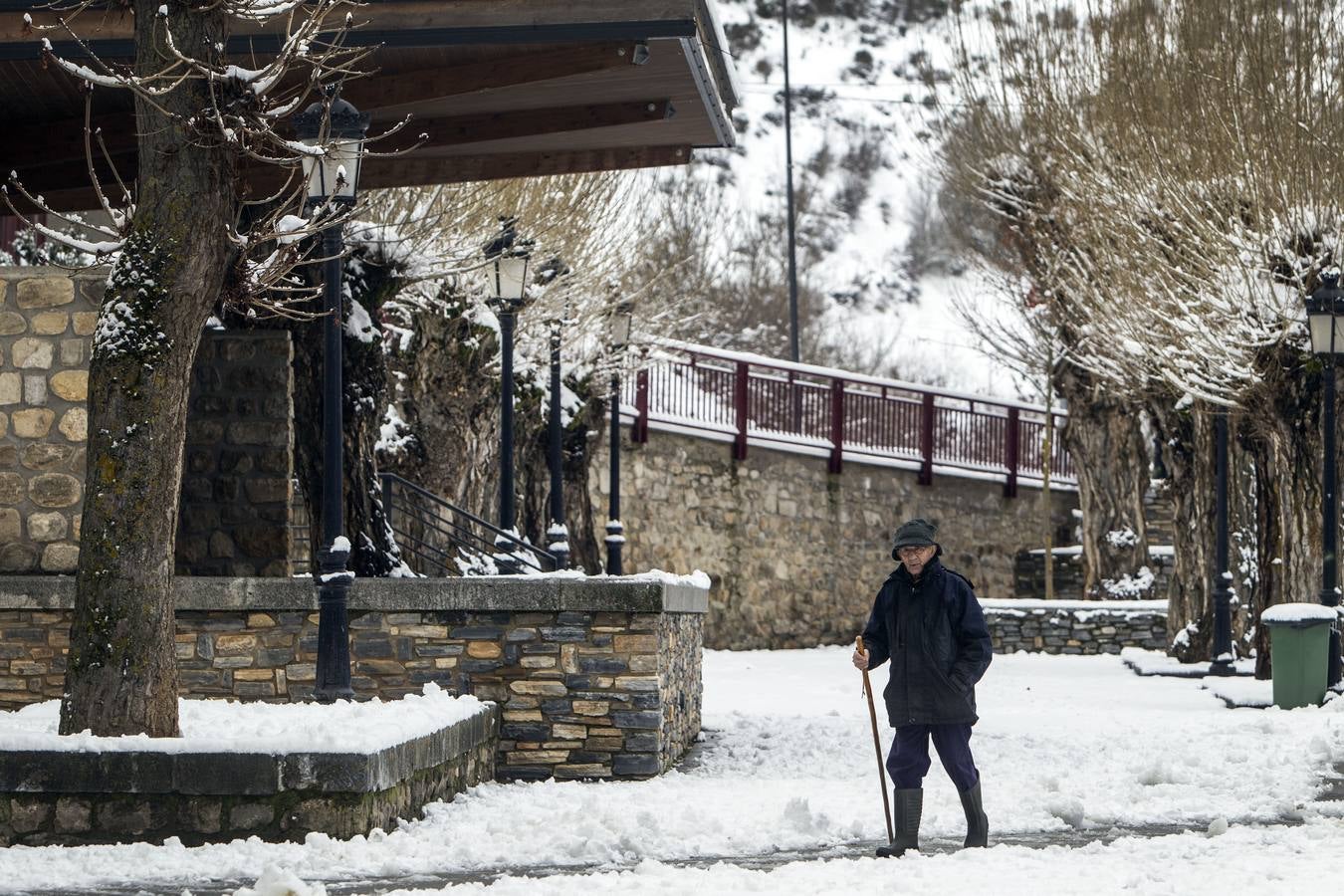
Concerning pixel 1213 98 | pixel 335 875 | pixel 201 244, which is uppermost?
pixel 1213 98

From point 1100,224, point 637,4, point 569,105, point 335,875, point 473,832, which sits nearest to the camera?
point 335,875

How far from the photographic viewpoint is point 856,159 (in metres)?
95.6

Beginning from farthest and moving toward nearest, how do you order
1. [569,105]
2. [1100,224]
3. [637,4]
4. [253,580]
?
[1100,224], [569,105], [253,580], [637,4]

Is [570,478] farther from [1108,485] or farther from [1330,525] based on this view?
[1330,525]

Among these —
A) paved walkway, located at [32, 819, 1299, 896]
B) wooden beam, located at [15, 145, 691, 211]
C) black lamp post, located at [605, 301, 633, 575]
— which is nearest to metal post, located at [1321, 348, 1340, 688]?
wooden beam, located at [15, 145, 691, 211]

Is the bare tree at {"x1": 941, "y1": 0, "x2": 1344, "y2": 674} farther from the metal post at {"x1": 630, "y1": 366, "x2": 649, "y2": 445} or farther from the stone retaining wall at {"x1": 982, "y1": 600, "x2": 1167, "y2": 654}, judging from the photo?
the metal post at {"x1": 630, "y1": 366, "x2": 649, "y2": 445}

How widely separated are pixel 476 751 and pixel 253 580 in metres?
1.80

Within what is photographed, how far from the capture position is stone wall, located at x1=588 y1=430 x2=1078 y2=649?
29062mm

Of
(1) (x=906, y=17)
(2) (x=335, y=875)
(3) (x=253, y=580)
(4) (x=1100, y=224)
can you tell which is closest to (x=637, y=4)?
(3) (x=253, y=580)

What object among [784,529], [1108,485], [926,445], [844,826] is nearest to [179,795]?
[844,826]

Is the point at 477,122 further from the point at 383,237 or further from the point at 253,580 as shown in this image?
the point at 253,580

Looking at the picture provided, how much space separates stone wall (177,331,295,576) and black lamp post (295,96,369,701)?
249cm

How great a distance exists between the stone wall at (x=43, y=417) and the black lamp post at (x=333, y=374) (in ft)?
7.64

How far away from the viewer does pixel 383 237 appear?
49.6 ft
